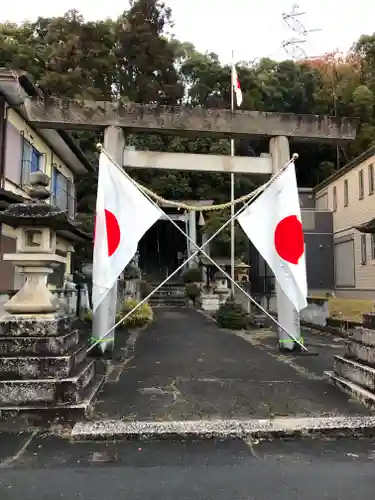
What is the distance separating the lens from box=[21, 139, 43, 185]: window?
511 inches

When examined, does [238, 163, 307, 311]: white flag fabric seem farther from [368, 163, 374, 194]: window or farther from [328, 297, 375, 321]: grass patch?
[368, 163, 374, 194]: window

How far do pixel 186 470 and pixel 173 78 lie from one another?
34.2 m

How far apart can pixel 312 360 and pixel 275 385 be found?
2381 mm

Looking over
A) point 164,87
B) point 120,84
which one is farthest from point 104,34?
point 164,87

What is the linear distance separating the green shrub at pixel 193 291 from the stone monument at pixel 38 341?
16.8 metres

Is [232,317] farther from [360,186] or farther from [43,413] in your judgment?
[360,186]

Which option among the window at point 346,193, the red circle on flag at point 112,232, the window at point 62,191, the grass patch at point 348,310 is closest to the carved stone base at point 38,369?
the red circle on flag at point 112,232

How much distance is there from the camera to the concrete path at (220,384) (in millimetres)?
5117

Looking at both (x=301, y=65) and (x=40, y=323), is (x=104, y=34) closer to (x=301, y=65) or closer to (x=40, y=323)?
(x=301, y=65)

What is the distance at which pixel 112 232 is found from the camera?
303 inches

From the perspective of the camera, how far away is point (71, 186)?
19016 mm

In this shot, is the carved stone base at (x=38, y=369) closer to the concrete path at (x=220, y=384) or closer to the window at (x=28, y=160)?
the concrete path at (x=220, y=384)

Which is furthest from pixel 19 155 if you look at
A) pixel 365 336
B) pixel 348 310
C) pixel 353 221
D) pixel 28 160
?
pixel 353 221

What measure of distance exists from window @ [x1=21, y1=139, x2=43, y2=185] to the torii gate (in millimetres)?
4499
